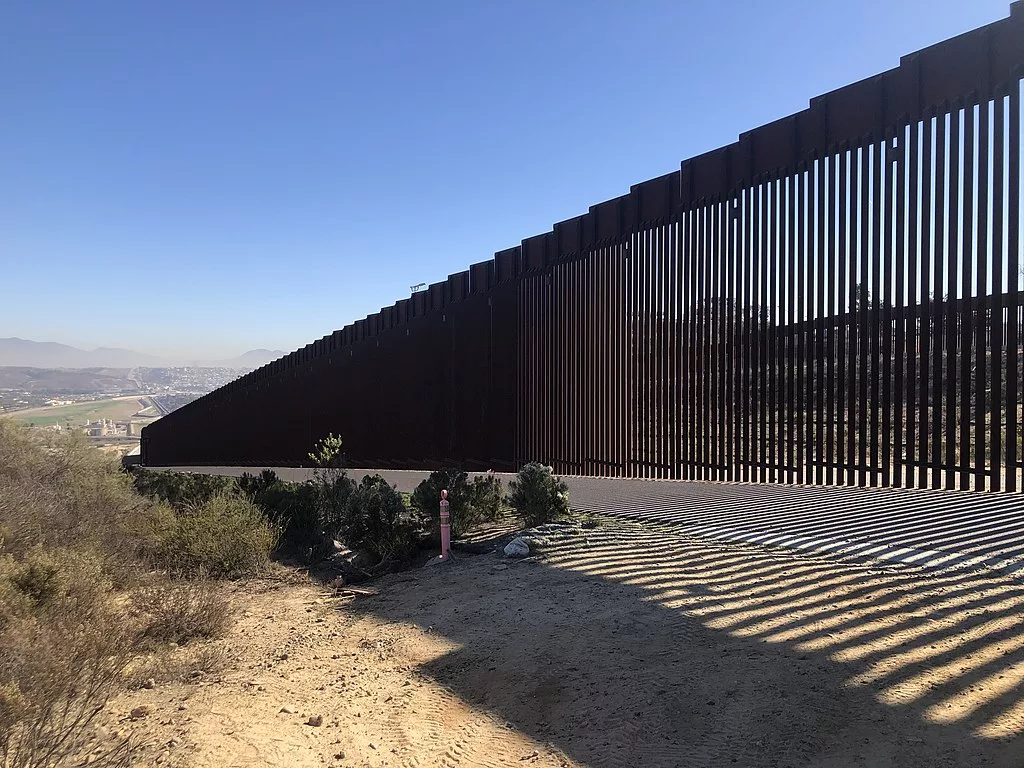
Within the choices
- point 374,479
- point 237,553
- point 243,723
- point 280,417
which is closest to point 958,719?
point 243,723

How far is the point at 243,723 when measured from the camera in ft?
12.8

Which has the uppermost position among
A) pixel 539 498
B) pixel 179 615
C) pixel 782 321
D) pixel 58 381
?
pixel 58 381

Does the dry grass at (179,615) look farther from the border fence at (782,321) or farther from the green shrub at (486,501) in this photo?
the border fence at (782,321)

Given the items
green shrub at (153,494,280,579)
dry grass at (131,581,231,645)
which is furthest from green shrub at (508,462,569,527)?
dry grass at (131,581,231,645)

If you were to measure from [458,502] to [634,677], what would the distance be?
5.04 meters

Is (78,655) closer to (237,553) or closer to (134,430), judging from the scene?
(237,553)

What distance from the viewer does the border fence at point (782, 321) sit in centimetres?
671

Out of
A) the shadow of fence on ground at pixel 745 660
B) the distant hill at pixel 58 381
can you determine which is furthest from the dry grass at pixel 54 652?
the distant hill at pixel 58 381

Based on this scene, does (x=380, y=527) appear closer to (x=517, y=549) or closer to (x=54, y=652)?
(x=517, y=549)

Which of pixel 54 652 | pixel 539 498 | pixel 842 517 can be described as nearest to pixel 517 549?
pixel 539 498

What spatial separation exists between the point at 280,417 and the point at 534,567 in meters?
21.9

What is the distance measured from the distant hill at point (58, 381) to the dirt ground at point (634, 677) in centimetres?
14780

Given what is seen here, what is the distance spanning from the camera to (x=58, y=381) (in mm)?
154500

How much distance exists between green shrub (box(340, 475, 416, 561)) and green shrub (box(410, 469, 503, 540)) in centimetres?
36
